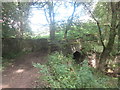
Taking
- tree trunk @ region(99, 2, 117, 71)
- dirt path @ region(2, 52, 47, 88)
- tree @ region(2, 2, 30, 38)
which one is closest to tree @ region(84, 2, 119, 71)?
tree trunk @ region(99, 2, 117, 71)

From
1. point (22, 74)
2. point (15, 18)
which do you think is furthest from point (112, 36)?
point (15, 18)

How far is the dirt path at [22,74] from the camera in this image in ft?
10.6

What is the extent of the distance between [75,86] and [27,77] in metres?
1.64

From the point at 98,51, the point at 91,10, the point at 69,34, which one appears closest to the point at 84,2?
the point at 91,10

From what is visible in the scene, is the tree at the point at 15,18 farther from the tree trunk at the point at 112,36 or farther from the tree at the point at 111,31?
the tree trunk at the point at 112,36

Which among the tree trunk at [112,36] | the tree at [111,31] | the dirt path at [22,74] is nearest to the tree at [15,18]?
the dirt path at [22,74]

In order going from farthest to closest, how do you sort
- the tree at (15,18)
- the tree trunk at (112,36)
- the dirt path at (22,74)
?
the tree at (15,18)
the tree trunk at (112,36)
the dirt path at (22,74)

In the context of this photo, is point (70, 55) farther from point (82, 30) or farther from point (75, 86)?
point (75, 86)

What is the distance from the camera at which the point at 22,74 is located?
4008mm

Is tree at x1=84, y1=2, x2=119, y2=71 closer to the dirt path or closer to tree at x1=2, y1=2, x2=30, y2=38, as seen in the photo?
the dirt path

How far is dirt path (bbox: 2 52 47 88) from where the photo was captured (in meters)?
3.24

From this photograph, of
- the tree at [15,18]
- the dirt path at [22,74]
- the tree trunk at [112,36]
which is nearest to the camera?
the dirt path at [22,74]

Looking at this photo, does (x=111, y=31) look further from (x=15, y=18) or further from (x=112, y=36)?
(x=15, y=18)

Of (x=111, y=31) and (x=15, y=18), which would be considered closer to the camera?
(x=111, y=31)
